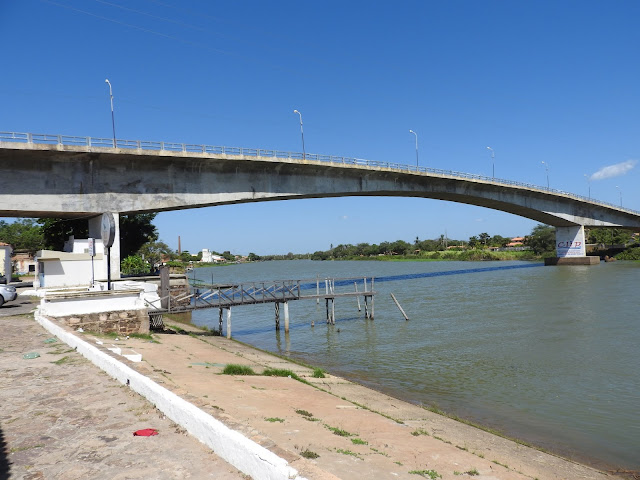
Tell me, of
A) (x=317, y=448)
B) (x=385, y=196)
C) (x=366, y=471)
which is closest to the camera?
(x=366, y=471)

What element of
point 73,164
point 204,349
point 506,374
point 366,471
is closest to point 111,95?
point 73,164

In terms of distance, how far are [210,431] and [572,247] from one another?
84252 mm

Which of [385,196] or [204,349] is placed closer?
[204,349]

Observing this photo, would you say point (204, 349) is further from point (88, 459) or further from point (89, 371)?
point (88, 459)

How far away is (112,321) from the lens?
18188 millimetres

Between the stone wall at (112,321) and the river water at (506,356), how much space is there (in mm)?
7015

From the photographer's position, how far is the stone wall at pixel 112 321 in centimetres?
1720

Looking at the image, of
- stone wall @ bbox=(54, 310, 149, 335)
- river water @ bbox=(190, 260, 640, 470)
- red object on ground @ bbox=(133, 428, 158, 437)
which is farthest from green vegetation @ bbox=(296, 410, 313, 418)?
stone wall @ bbox=(54, 310, 149, 335)

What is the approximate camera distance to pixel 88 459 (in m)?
5.90

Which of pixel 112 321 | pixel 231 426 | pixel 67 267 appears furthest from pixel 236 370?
pixel 67 267

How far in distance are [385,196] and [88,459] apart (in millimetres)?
49373

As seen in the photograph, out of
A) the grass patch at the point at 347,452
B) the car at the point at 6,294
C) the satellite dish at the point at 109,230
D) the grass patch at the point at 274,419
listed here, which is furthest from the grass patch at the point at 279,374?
the car at the point at 6,294

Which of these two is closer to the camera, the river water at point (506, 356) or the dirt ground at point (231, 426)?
the dirt ground at point (231, 426)

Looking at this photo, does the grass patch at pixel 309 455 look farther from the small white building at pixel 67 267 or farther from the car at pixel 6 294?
the small white building at pixel 67 267
